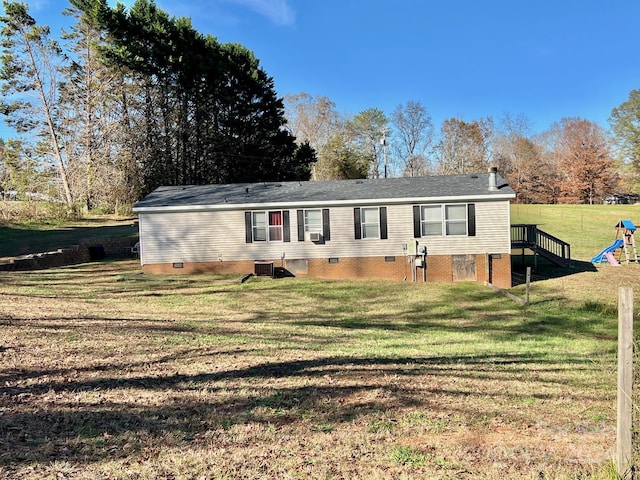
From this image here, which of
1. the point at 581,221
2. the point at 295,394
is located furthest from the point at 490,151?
the point at 295,394

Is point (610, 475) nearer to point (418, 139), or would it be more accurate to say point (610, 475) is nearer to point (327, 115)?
point (327, 115)

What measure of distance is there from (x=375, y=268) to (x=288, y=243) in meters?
3.76

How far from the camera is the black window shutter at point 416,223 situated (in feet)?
59.3

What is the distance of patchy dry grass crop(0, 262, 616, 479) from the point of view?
3473 mm

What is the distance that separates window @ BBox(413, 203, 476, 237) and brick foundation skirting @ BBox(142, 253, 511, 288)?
1020 mm

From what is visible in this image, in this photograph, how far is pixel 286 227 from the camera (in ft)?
61.3

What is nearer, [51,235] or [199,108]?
[51,235]

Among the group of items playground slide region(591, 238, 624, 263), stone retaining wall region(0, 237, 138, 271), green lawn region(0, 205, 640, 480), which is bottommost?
playground slide region(591, 238, 624, 263)

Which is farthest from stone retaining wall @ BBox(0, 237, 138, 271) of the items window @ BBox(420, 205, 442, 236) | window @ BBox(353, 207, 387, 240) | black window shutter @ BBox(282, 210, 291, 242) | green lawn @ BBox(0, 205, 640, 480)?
window @ BBox(420, 205, 442, 236)

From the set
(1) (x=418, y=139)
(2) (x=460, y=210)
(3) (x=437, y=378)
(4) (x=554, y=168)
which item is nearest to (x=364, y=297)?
(2) (x=460, y=210)

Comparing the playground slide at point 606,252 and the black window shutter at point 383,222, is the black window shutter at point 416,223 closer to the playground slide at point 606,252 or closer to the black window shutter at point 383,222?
the black window shutter at point 383,222

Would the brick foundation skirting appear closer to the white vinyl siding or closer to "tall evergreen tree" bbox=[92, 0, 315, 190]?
the white vinyl siding

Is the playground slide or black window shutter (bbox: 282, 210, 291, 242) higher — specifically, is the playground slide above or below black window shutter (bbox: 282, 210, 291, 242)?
below

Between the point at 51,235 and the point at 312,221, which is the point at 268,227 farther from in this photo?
the point at 51,235
